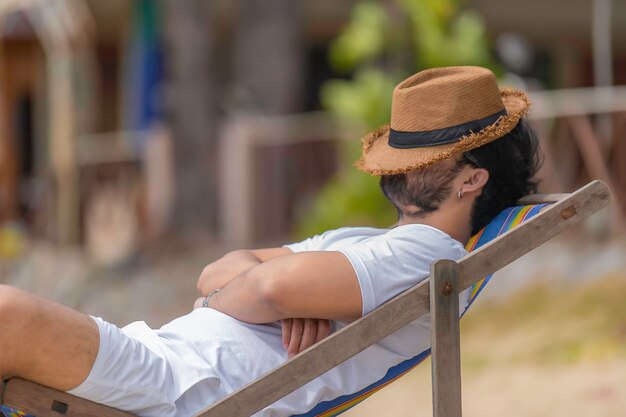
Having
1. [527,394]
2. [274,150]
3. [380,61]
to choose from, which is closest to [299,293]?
[527,394]

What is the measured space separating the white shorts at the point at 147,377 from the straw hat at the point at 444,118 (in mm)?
788

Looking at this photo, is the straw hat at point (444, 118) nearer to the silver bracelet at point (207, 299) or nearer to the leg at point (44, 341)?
the silver bracelet at point (207, 299)

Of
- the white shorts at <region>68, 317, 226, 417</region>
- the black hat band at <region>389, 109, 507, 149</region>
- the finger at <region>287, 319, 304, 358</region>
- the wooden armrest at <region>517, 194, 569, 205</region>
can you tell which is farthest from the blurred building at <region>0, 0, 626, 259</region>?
the white shorts at <region>68, 317, 226, 417</region>

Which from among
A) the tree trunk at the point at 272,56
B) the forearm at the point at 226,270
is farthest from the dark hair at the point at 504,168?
the tree trunk at the point at 272,56

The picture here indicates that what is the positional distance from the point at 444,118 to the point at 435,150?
97 millimetres

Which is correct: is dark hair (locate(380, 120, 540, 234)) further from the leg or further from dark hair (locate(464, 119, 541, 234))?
the leg

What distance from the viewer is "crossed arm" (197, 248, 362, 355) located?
2.92 m

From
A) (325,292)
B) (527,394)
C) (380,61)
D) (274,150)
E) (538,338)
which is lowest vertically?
(527,394)

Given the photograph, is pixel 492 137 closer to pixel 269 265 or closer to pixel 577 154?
pixel 269 265

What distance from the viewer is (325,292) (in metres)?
2.92

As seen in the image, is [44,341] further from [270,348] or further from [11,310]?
[270,348]

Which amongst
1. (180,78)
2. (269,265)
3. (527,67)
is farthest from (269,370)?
(527,67)

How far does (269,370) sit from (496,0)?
13152mm

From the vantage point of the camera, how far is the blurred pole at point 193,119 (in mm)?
11930
